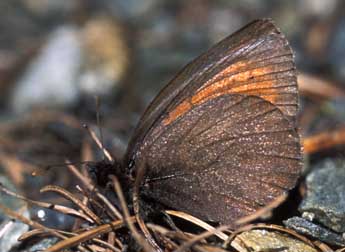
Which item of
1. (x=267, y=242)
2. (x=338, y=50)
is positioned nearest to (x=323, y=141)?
(x=267, y=242)

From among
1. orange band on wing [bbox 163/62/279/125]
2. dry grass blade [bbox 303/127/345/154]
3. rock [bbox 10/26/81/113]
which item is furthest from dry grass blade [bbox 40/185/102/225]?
rock [bbox 10/26/81/113]

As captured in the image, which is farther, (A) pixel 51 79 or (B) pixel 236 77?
(A) pixel 51 79

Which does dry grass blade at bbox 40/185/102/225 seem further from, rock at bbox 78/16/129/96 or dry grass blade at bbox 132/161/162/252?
rock at bbox 78/16/129/96

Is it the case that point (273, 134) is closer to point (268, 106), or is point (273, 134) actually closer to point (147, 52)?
point (268, 106)

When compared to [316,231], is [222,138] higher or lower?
higher

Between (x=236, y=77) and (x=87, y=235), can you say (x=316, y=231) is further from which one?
(x=87, y=235)

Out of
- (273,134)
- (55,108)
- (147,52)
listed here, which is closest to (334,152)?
(273,134)
